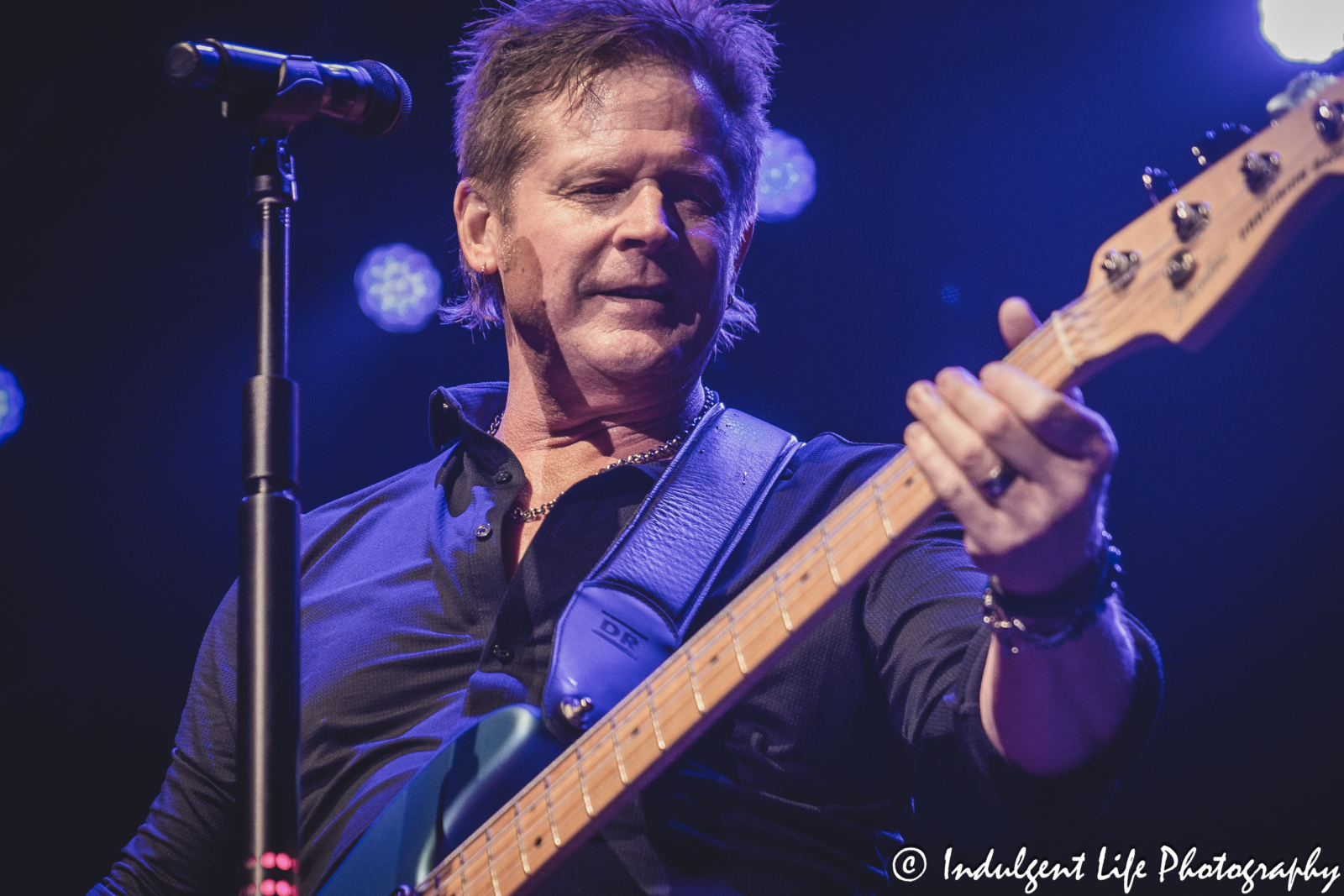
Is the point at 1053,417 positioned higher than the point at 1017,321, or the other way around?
the point at 1017,321

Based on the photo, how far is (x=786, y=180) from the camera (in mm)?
3531

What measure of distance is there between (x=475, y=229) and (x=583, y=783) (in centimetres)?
171

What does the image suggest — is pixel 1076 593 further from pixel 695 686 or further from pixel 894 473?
pixel 695 686

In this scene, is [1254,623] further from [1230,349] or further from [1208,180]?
[1208,180]

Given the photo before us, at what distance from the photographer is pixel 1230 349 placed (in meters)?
2.82

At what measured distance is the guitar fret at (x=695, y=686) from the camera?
4.57 ft

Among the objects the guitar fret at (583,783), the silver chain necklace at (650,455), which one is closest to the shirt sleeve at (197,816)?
the silver chain necklace at (650,455)

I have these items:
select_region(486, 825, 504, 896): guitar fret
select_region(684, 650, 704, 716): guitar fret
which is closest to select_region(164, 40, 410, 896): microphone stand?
select_region(486, 825, 504, 896): guitar fret

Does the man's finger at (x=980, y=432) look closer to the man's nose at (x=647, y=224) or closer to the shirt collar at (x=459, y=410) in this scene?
the man's nose at (x=647, y=224)

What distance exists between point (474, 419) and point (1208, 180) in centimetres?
192

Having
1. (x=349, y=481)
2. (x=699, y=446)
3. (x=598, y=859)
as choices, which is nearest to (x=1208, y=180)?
(x=699, y=446)

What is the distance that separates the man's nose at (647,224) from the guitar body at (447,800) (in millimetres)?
1072

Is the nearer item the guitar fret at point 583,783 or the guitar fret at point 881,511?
the guitar fret at point 881,511

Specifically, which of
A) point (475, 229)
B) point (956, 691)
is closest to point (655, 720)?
point (956, 691)
